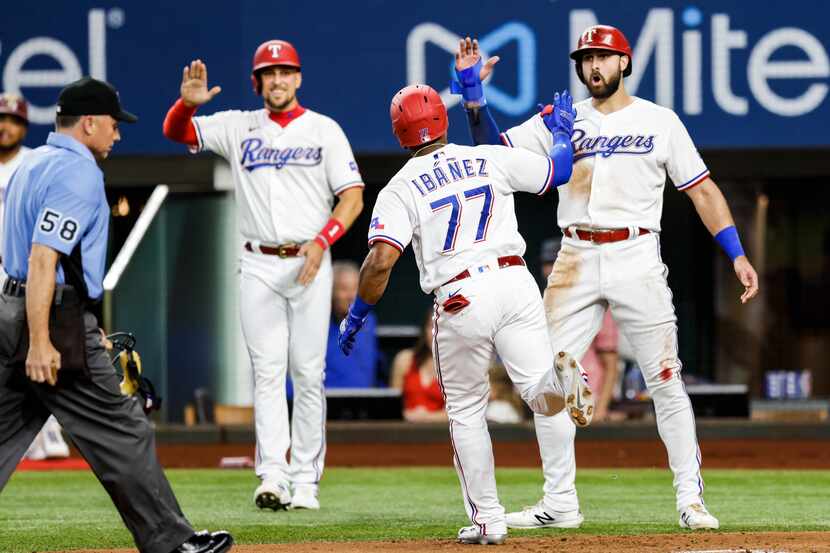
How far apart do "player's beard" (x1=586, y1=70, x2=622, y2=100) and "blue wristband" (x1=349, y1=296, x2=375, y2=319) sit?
5.28 ft

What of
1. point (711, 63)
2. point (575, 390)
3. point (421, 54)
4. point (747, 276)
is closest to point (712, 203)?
point (747, 276)

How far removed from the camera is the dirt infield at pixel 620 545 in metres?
6.19

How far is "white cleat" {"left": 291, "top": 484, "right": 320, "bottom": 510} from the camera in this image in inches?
325

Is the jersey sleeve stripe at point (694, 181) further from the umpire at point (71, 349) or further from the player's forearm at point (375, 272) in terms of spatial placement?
the umpire at point (71, 349)

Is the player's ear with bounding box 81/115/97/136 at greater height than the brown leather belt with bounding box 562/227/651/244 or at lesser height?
greater

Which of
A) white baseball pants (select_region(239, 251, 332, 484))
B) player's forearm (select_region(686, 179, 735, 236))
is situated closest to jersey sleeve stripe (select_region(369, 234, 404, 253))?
player's forearm (select_region(686, 179, 735, 236))

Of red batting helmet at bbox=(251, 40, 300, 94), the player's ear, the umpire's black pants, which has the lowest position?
the umpire's black pants

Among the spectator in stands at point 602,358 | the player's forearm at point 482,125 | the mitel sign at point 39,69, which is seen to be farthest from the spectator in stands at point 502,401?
the player's forearm at point 482,125

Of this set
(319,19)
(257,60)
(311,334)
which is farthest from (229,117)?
(319,19)

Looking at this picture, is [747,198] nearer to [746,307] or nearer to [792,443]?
[746,307]

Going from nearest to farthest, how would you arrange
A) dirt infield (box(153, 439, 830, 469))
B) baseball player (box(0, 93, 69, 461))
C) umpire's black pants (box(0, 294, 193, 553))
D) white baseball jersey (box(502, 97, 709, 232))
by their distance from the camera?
umpire's black pants (box(0, 294, 193, 553)), white baseball jersey (box(502, 97, 709, 232)), baseball player (box(0, 93, 69, 461)), dirt infield (box(153, 439, 830, 469))

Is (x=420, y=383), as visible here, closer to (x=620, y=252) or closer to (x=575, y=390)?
(x=620, y=252)

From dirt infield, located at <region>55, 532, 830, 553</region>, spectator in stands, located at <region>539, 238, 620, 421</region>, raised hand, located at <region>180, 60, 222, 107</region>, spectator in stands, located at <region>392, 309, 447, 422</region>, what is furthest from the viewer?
spectator in stands, located at <region>392, 309, 447, 422</region>

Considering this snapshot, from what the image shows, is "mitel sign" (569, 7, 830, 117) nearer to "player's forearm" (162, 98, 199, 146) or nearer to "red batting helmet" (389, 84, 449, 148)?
"player's forearm" (162, 98, 199, 146)
